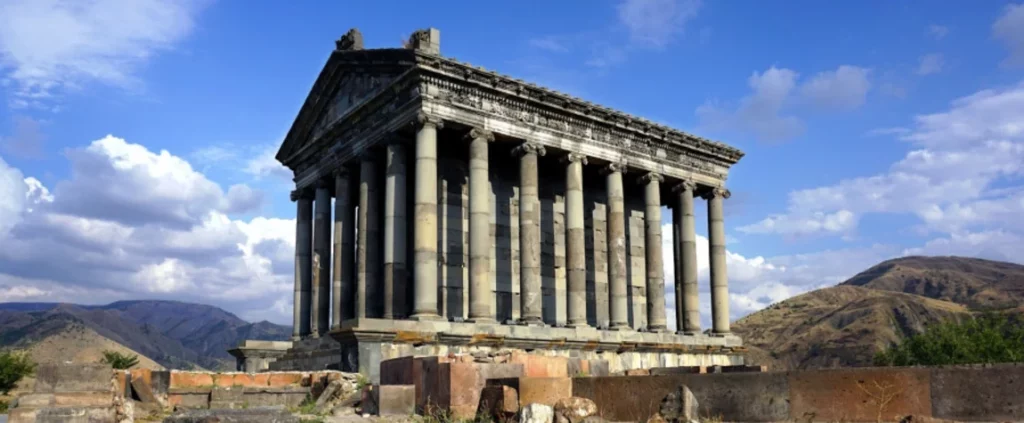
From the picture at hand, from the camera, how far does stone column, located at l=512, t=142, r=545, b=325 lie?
80.2 feet

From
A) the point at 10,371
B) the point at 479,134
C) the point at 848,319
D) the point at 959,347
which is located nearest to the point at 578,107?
the point at 479,134

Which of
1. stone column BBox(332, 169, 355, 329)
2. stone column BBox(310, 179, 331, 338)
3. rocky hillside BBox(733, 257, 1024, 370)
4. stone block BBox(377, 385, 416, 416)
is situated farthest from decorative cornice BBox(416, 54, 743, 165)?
rocky hillside BBox(733, 257, 1024, 370)

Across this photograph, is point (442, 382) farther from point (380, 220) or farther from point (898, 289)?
point (898, 289)

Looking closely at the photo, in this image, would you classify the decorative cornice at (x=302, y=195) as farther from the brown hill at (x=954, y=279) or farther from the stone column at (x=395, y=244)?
the brown hill at (x=954, y=279)

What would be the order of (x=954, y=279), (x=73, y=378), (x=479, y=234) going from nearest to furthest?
(x=73, y=378)
(x=479, y=234)
(x=954, y=279)

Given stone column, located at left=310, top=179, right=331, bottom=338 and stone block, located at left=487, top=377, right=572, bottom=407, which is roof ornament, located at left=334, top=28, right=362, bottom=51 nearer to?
stone column, located at left=310, top=179, right=331, bottom=338

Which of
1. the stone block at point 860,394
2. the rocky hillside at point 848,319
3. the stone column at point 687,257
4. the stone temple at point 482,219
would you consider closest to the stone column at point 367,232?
the stone temple at point 482,219

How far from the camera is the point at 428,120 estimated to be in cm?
2308

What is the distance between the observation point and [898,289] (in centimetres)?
11994

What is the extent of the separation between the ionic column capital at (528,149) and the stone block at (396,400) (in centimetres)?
1314

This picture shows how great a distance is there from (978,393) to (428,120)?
16722mm

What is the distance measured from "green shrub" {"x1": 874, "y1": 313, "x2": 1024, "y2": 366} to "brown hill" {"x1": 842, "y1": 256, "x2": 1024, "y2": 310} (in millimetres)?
58463

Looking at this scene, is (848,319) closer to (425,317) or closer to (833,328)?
(833,328)

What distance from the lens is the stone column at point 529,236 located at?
2445 centimetres
